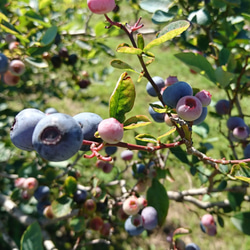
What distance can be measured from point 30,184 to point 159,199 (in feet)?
2.02

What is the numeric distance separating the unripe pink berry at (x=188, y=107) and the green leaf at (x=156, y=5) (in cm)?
64

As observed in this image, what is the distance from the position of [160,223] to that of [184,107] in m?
0.70

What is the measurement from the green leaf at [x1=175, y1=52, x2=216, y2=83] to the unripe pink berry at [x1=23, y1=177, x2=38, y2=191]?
0.89 metres

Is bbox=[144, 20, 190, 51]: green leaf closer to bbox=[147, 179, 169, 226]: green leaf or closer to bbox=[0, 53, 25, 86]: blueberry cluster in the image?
bbox=[147, 179, 169, 226]: green leaf

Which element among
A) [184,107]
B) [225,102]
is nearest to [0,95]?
[225,102]

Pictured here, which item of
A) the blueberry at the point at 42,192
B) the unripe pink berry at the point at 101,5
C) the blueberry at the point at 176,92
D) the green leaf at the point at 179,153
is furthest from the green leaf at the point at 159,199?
the unripe pink berry at the point at 101,5

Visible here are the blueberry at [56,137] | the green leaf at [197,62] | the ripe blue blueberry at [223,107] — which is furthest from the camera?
the ripe blue blueberry at [223,107]

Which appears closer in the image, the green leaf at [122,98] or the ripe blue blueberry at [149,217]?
the green leaf at [122,98]

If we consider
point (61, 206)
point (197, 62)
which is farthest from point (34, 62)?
point (197, 62)

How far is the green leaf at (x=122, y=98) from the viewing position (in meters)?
0.63

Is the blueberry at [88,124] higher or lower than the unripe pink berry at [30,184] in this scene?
higher

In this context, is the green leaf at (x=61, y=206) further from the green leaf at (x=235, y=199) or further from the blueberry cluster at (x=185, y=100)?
the green leaf at (x=235, y=199)

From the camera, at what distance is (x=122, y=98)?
2.11 ft

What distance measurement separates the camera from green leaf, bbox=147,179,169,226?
1167mm
